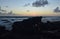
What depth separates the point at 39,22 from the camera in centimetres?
1265

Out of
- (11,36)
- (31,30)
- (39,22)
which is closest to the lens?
(11,36)

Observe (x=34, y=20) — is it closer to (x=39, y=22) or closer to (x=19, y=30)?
(x=39, y=22)

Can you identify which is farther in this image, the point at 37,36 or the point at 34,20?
the point at 34,20

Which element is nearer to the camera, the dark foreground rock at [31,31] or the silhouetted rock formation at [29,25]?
the dark foreground rock at [31,31]

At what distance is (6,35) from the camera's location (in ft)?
37.9

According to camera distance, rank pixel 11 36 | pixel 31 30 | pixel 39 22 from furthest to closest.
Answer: pixel 39 22 → pixel 31 30 → pixel 11 36

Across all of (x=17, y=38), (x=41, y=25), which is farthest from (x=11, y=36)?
(x=41, y=25)

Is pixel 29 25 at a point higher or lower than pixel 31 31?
higher

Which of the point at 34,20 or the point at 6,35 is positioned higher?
the point at 34,20

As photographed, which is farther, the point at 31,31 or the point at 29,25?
the point at 29,25

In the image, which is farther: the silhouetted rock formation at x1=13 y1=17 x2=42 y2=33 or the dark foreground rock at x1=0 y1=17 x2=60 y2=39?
the silhouetted rock formation at x1=13 y1=17 x2=42 y2=33

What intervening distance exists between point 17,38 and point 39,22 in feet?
8.54

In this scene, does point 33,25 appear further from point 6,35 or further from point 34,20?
point 6,35

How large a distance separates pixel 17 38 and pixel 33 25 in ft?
6.27
